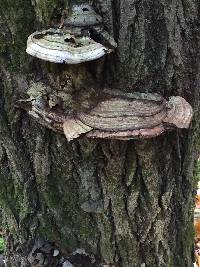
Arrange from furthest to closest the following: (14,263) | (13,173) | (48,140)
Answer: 1. (14,263)
2. (13,173)
3. (48,140)

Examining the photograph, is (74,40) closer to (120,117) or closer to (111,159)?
(120,117)

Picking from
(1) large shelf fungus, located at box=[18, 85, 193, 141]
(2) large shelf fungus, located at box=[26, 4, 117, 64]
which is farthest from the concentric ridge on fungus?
(2) large shelf fungus, located at box=[26, 4, 117, 64]

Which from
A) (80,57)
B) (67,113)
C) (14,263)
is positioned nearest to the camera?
(80,57)

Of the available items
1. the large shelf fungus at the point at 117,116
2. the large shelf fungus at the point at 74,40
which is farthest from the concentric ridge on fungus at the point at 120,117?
the large shelf fungus at the point at 74,40

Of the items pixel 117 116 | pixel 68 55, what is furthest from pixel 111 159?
pixel 68 55

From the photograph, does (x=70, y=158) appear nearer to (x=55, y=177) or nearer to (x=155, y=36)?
(x=55, y=177)

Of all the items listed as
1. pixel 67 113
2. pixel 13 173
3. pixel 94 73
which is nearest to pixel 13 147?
pixel 13 173
